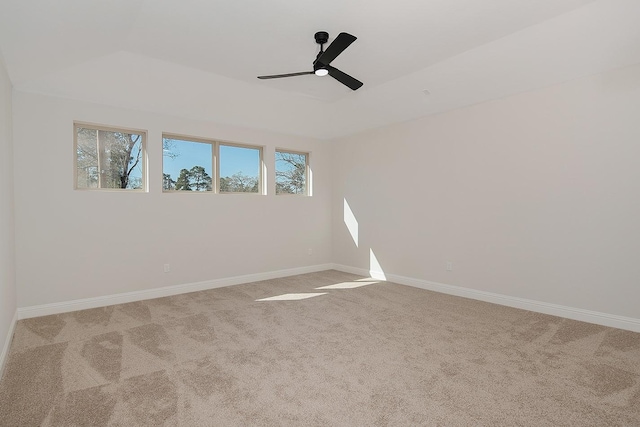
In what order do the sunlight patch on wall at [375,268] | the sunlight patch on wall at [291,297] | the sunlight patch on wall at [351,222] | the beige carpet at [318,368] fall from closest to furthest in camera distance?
the beige carpet at [318,368]
the sunlight patch on wall at [291,297]
the sunlight patch on wall at [375,268]
the sunlight patch on wall at [351,222]

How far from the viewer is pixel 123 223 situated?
13.8 ft

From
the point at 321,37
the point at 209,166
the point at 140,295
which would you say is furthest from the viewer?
the point at 209,166

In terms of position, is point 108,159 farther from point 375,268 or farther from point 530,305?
point 530,305

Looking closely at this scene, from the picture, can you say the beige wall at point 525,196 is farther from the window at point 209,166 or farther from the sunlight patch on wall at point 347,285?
the window at point 209,166

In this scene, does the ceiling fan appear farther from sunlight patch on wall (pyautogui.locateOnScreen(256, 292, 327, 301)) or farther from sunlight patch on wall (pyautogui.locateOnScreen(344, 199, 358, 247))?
sunlight patch on wall (pyautogui.locateOnScreen(344, 199, 358, 247))

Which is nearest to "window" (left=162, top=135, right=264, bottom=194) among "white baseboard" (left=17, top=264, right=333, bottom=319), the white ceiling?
the white ceiling

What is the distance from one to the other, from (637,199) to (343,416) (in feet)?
11.7

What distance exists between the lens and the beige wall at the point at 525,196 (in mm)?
3293

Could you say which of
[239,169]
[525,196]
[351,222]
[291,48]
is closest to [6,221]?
[239,169]

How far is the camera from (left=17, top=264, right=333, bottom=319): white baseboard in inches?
143

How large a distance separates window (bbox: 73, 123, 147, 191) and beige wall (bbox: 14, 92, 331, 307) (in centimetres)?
14

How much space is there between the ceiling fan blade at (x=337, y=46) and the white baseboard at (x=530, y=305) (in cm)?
354

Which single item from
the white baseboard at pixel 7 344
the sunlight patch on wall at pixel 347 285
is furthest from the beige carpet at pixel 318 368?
the sunlight patch on wall at pixel 347 285

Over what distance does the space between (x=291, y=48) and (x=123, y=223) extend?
3062 millimetres
